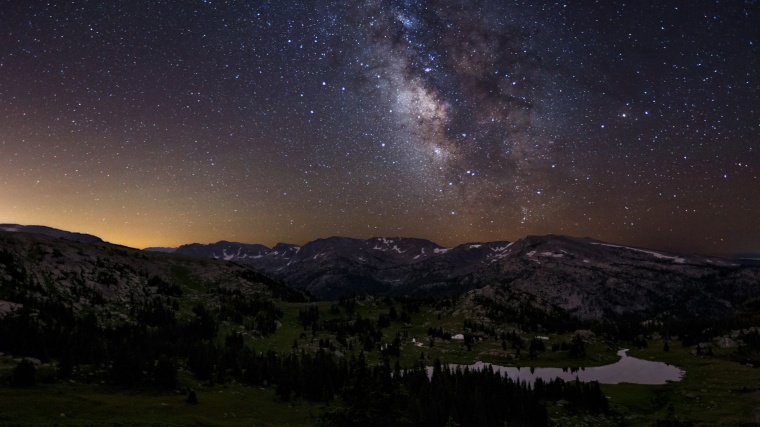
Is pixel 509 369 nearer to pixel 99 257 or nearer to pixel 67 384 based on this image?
pixel 67 384

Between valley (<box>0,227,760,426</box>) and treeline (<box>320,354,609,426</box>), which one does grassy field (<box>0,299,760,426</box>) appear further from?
treeline (<box>320,354,609,426</box>)

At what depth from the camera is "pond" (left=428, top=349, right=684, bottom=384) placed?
118125mm

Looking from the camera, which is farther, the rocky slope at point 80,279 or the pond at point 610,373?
the pond at point 610,373

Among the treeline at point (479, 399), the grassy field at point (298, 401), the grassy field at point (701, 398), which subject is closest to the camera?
the grassy field at point (298, 401)

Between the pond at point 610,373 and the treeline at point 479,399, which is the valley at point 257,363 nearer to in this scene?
the treeline at point 479,399

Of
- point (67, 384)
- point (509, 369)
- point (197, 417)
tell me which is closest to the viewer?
point (197, 417)

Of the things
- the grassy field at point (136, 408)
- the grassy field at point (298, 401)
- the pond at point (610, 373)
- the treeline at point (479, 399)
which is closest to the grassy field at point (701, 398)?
the grassy field at point (298, 401)

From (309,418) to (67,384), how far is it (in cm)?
3231

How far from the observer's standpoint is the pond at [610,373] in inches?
4651

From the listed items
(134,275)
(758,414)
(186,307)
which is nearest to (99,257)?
(134,275)

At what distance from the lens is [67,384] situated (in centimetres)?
5447

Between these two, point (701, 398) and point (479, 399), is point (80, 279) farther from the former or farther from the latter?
point (701, 398)

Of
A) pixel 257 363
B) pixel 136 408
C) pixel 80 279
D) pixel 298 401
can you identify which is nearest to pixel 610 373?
pixel 298 401

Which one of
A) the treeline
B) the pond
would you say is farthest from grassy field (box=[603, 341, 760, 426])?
the treeline
